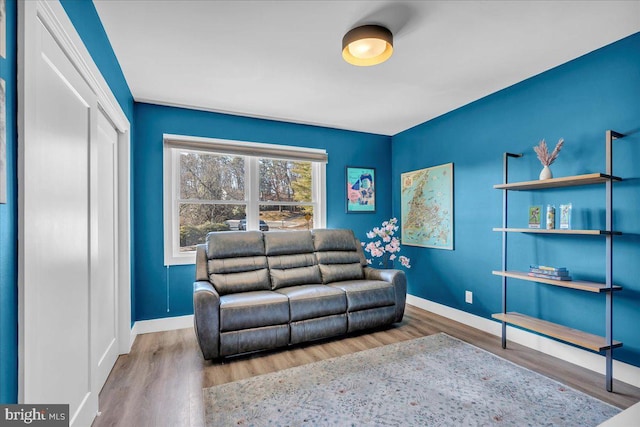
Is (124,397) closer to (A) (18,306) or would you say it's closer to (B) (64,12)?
(A) (18,306)

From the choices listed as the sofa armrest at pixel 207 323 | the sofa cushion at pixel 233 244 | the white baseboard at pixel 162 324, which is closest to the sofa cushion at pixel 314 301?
the sofa cushion at pixel 233 244

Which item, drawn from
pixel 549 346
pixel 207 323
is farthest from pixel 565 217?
pixel 207 323

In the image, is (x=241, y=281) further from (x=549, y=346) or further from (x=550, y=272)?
(x=549, y=346)

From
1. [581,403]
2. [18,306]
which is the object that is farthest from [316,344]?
[18,306]

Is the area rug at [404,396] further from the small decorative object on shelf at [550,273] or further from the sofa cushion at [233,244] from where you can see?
the sofa cushion at [233,244]

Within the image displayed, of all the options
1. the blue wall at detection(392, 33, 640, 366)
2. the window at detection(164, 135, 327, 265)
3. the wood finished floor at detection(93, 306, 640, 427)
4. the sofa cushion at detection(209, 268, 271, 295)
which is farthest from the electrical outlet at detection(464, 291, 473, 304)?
the sofa cushion at detection(209, 268, 271, 295)

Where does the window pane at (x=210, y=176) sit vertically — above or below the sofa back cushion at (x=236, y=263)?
above

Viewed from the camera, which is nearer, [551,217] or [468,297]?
A: [551,217]

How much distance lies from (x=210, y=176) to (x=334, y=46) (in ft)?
7.07

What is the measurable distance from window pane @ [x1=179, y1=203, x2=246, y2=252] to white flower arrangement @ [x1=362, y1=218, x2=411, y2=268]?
1842mm

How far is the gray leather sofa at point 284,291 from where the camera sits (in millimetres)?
2580

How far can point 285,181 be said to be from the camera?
4.10 m

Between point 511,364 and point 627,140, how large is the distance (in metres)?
1.91

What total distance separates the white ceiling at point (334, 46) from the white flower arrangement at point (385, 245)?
1693 mm
